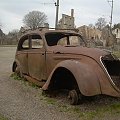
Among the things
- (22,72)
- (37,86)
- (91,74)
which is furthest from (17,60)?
(91,74)

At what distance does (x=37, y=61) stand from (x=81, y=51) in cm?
200

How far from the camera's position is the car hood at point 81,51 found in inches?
283

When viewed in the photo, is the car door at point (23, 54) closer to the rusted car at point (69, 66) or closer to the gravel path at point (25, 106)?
the rusted car at point (69, 66)

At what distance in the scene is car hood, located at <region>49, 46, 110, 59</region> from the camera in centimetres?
719

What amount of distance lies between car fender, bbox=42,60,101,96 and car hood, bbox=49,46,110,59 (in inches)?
10.1

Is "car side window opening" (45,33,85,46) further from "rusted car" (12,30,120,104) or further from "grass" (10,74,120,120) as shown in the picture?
"grass" (10,74,120,120)

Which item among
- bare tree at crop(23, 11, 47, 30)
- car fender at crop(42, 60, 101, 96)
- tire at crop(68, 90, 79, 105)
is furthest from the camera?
bare tree at crop(23, 11, 47, 30)

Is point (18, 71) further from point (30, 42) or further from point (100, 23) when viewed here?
point (100, 23)

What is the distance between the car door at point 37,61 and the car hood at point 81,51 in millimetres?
516

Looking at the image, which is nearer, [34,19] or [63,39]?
[63,39]

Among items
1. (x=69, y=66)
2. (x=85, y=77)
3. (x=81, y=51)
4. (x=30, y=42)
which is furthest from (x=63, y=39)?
(x=85, y=77)

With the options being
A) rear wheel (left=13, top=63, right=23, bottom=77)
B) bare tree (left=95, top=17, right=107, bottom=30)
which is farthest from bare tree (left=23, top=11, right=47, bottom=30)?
rear wheel (left=13, top=63, right=23, bottom=77)

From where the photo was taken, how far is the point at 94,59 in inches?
278

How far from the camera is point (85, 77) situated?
6.82 meters
